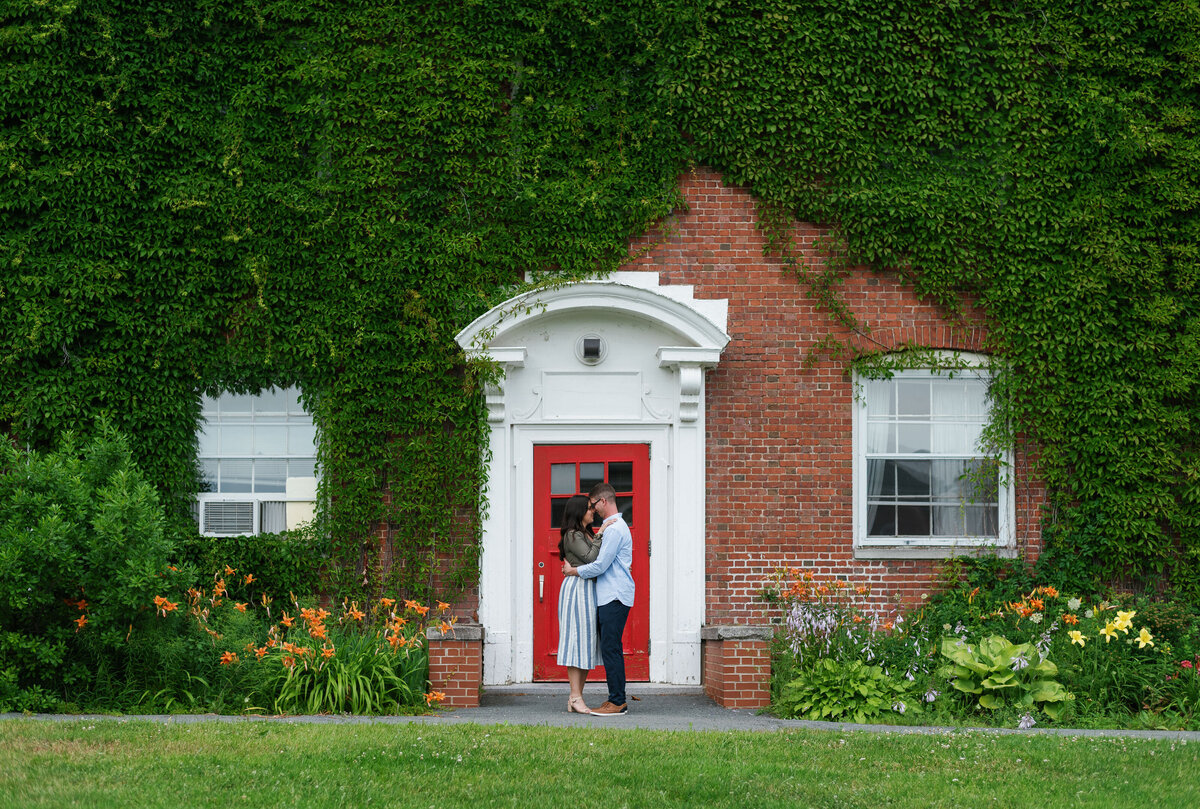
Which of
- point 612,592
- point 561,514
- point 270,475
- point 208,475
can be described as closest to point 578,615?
point 612,592

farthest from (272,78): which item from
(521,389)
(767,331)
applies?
(767,331)

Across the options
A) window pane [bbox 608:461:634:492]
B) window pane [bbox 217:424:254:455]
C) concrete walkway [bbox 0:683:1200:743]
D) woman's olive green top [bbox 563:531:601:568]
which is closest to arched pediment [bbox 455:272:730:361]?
window pane [bbox 608:461:634:492]

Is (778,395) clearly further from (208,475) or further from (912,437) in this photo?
(208,475)

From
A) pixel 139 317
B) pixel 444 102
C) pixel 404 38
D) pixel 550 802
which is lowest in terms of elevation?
pixel 550 802

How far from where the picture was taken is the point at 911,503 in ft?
34.7

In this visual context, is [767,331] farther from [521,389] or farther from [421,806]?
[421,806]

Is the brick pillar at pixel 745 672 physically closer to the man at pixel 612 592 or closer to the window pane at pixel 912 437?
the man at pixel 612 592

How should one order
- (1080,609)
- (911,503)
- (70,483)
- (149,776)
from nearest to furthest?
(149,776) → (70,483) → (1080,609) → (911,503)

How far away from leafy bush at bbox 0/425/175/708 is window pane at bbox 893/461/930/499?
22.0ft

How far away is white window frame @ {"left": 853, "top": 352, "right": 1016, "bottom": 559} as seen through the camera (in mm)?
10328

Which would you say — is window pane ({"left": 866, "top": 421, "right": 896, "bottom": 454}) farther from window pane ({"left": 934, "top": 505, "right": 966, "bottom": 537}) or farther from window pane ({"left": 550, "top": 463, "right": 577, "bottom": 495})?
window pane ({"left": 550, "top": 463, "right": 577, "bottom": 495})

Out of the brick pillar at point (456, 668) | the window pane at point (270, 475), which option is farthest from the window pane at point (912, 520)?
the window pane at point (270, 475)

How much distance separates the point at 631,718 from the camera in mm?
8227

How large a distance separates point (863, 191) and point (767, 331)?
63.1 inches
